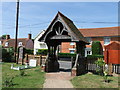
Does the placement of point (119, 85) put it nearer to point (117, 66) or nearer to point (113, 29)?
point (117, 66)

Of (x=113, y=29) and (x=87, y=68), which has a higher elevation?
(x=113, y=29)

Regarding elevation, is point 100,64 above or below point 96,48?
below

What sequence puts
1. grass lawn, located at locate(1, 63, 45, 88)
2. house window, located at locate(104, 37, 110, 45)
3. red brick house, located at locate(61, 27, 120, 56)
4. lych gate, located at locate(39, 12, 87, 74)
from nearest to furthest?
grass lawn, located at locate(1, 63, 45, 88) < lych gate, located at locate(39, 12, 87, 74) < red brick house, located at locate(61, 27, 120, 56) < house window, located at locate(104, 37, 110, 45)

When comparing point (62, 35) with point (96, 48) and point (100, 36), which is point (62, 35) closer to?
point (96, 48)

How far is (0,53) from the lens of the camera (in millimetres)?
24688

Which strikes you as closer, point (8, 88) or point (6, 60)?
point (8, 88)

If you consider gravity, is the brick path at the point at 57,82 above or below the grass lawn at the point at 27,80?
below

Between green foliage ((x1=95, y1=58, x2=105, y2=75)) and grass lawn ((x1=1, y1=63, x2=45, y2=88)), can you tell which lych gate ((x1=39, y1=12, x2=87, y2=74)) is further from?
grass lawn ((x1=1, y1=63, x2=45, y2=88))

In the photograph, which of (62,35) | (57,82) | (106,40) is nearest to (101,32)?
(106,40)

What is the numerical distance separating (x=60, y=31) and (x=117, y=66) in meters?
5.92

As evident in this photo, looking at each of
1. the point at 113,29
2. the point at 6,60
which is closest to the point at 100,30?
the point at 113,29

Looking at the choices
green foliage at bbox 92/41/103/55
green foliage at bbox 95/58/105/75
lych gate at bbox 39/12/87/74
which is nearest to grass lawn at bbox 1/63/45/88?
lych gate at bbox 39/12/87/74

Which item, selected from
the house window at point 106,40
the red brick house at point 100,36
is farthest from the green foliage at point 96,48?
the house window at point 106,40

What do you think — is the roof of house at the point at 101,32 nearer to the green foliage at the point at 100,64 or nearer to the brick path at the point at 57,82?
the green foliage at the point at 100,64
